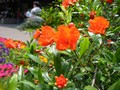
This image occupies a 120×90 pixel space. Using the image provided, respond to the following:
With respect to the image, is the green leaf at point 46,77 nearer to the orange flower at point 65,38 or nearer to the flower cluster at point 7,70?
the orange flower at point 65,38

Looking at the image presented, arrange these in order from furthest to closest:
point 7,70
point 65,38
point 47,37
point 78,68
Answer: point 7,70 → point 78,68 → point 47,37 → point 65,38

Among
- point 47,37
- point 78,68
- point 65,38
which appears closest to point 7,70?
point 78,68

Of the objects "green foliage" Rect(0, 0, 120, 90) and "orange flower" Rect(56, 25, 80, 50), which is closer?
"orange flower" Rect(56, 25, 80, 50)

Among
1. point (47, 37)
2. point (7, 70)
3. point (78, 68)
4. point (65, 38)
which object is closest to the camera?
point (65, 38)

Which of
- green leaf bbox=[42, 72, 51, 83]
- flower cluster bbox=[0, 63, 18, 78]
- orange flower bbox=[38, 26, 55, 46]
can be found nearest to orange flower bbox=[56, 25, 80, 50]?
orange flower bbox=[38, 26, 55, 46]

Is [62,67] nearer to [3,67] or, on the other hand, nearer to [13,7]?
[3,67]

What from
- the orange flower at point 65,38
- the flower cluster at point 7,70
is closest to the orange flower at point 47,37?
the orange flower at point 65,38

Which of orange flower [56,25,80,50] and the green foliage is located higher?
orange flower [56,25,80,50]

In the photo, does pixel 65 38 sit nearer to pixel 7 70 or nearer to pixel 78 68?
pixel 78 68

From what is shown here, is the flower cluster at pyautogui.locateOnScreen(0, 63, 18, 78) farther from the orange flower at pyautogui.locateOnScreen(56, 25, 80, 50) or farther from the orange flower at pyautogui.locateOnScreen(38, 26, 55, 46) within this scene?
the orange flower at pyautogui.locateOnScreen(56, 25, 80, 50)

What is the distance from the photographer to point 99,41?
155cm

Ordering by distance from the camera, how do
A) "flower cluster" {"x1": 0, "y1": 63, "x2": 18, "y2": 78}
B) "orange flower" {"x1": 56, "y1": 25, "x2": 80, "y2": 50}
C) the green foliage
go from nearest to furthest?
"orange flower" {"x1": 56, "y1": 25, "x2": 80, "y2": 50}, the green foliage, "flower cluster" {"x1": 0, "y1": 63, "x2": 18, "y2": 78}

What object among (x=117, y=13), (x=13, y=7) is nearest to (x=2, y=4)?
(x=13, y=7)

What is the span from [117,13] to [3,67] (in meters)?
1.82
